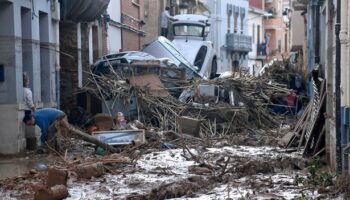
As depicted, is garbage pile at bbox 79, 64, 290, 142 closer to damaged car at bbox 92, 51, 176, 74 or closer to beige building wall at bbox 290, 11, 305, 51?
damaged car at bbox 92, 51, 176, 74

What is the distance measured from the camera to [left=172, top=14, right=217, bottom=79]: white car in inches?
1575

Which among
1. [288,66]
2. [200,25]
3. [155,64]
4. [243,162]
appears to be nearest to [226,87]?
[155,64]

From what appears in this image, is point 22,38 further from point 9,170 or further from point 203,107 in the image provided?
point 203,107

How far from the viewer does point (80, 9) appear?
2389 centimetres

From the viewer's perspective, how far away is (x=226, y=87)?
25297 mm

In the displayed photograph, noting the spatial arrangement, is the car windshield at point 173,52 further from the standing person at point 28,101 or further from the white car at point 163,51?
the standing person at point 28,101

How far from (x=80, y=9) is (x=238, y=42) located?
3667 centimetres

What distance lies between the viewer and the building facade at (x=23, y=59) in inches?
684

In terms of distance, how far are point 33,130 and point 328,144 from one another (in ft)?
23.3

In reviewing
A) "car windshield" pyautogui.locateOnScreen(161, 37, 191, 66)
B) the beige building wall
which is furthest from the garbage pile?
the beige building wall

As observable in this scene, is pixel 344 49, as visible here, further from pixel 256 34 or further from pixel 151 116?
pixel 256 34

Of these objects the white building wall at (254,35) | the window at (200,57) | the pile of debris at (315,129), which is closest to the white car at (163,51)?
the window at (200,57)

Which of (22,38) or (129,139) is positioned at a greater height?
(22,38)

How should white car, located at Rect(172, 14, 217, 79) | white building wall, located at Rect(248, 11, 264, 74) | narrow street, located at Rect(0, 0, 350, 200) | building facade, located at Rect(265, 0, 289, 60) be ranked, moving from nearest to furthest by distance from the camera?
narrow street, located at Rect(0, 0, 350, 200), white car, located at Rect(172, 14, 217, 79), white building wall, located at Rect(248, 11, 264, 74), building facade, located at Rect(265, 0, 289, 60)
